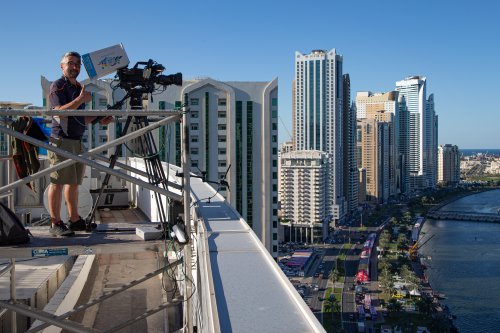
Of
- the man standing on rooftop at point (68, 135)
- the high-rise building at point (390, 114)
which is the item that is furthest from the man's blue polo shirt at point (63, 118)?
the high-rise building at point (390, 114)

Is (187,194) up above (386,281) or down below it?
above

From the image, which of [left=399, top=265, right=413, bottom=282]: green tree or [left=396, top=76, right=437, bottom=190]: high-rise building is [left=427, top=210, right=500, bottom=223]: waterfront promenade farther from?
[left=399, top=265, right=413, bottom=282]: green tree

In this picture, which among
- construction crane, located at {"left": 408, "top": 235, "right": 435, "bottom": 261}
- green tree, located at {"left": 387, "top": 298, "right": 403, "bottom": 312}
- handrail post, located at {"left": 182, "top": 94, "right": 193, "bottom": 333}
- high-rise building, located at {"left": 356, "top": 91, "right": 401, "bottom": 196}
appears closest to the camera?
handrail post, located at {"left": 182, "top": 94, "right": 193, "bottom": 333}

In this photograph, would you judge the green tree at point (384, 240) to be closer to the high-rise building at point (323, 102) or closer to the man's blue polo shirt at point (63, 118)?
the high-rise building at point (323, 102)

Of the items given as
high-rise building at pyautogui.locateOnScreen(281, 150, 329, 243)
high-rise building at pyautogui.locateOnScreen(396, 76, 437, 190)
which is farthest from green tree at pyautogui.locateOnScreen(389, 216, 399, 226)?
high-rise building at pyautogui.locateOnScreen(396, 76, 437, 190)

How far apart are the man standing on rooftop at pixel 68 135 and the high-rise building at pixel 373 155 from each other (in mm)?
37645

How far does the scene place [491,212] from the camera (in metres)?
36.2

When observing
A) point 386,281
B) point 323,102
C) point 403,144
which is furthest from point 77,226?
point 403,144

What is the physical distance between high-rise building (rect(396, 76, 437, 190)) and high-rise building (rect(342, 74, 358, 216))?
14.1 m

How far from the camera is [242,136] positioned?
48.4 feet

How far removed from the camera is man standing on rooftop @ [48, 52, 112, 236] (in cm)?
148

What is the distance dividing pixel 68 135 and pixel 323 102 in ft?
106

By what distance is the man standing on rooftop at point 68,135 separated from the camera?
4.86ft

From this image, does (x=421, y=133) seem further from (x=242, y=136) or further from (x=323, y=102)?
(x=242, y=136)
